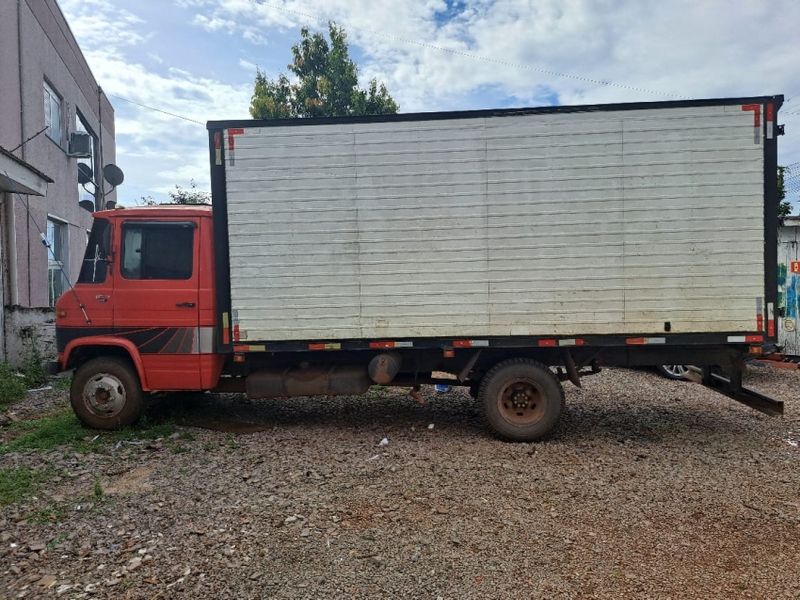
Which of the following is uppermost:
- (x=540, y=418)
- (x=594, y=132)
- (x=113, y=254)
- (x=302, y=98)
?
(x=302, y=98)

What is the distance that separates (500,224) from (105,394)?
181 inches

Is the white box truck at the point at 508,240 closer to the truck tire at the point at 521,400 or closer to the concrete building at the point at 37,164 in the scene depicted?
the truck tire at the point at 521,400

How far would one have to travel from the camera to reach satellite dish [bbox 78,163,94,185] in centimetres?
1316

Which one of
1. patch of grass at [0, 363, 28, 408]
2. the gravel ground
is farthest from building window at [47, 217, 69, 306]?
the gravel ground

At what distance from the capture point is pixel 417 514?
3.75 metres

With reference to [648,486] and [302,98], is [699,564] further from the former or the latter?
[302,98]

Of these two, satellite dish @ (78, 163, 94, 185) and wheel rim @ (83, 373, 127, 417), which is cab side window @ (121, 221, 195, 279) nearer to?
wheel rim @ (83, 373, 127, 417)

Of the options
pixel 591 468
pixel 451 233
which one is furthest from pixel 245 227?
pixel 591 468

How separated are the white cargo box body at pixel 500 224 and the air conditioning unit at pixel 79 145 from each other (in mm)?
9187

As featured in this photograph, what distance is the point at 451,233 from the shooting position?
5.35m

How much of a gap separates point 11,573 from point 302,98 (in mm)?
15982

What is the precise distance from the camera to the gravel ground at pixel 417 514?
2959mm

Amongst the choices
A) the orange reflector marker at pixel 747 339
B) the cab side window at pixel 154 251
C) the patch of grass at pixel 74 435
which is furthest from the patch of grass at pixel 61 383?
the orange reflector marker at pixel 747 339

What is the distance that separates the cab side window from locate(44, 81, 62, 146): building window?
7.68 m
